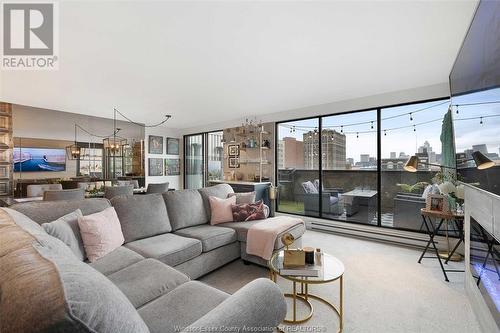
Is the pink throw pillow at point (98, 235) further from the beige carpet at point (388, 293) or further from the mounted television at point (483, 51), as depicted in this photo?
the mounted television at point (483, 51)

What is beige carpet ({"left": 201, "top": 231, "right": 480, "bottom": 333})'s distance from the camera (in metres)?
1.86

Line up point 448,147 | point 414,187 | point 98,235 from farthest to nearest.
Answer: point 414,187
point 448,147
point 98,235

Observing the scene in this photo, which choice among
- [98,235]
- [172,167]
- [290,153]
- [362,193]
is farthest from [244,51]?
[172,167]

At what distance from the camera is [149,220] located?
8.59 feet

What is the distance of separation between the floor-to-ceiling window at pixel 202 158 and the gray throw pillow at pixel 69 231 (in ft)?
16.3

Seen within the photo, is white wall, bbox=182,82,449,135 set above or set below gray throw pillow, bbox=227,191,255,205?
above

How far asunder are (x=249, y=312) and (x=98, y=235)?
168 centimetres

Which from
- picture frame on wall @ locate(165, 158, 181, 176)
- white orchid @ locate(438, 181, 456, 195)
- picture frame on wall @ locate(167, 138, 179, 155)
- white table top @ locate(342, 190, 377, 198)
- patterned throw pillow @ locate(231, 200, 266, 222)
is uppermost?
picture frame on wall @ locate(167, 138, 179, 155)

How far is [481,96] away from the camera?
1.60 meters

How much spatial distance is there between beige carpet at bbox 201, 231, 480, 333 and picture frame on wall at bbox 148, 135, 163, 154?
17.1 ft

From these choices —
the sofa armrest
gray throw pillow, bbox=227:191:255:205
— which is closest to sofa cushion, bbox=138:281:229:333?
the sofa armrest

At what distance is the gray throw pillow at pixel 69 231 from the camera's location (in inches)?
70.4

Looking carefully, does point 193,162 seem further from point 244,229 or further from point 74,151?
point 244,229

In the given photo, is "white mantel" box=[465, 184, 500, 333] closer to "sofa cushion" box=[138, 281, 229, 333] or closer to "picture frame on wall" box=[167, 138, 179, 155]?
"sofa cushion" box=[138, 281, 229, 333]
